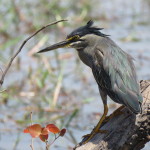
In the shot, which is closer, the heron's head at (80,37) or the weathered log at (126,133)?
the weathered log at (126,133)

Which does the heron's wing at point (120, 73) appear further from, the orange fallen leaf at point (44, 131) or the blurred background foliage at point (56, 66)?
the blurred background foliage at point (56, 66)

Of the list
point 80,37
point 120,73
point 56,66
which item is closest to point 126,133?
point 120,73

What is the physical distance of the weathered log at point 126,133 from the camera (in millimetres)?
3465

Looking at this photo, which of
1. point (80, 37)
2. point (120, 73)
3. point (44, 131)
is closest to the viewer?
point (44, 131)

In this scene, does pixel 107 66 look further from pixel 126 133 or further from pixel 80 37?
pixel 126 133

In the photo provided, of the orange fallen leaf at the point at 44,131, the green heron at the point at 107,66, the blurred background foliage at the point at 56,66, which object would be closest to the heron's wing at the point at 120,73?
the green heron at the point at 107,66

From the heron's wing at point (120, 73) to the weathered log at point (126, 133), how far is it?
0.31ft

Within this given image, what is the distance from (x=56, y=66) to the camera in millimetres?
7207

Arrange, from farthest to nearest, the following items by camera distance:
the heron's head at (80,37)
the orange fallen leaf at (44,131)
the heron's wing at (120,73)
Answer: the heron's head at (80,37) → the heron's wing at (120,73) → the orange fallen leaf at (44,131)

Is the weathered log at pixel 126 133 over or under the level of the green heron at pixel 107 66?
under

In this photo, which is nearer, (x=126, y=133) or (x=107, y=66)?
(x=126, y=133)

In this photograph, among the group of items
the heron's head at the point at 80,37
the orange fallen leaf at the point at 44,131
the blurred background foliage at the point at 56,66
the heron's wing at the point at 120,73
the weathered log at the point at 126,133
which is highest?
the heron's head at the point at 80,37

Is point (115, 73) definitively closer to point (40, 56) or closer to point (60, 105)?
point (60, 105)

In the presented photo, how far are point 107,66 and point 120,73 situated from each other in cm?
12
